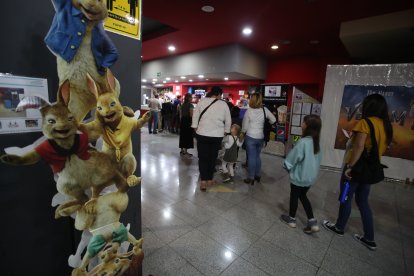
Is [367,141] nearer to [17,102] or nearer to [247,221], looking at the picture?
[247,221]

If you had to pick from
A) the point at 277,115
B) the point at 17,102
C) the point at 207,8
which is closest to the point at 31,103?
the point at 17,102

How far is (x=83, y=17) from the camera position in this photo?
0.87 metres

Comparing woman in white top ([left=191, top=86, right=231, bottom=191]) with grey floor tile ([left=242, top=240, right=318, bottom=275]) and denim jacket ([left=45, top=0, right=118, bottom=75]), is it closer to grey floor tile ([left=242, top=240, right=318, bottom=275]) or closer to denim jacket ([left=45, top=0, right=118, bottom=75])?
grey floor tile ([left=242, top=240, right=318, bottom=275])

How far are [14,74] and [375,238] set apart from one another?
3103 millimetres

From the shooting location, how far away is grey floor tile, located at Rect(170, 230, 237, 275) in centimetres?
169

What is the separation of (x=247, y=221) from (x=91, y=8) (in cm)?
224

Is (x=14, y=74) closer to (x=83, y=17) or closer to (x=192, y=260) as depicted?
(x=83, y=17)

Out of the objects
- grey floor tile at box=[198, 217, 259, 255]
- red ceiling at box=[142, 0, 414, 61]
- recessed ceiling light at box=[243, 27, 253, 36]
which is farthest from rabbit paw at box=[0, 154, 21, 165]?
recessed ceiling light at box=[243, 27, 253, 36]

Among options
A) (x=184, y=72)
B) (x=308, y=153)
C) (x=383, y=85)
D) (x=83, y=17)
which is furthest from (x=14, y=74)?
(x=184, y=72)

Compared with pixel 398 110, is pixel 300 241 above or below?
below

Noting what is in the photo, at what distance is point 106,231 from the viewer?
1072 mm

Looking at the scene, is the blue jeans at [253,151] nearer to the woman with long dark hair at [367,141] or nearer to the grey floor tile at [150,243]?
the woman with long dark hair at [367,141]

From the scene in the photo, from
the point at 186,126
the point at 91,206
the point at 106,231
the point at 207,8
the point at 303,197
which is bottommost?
the point at 303,197

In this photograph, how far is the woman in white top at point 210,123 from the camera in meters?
2.82
